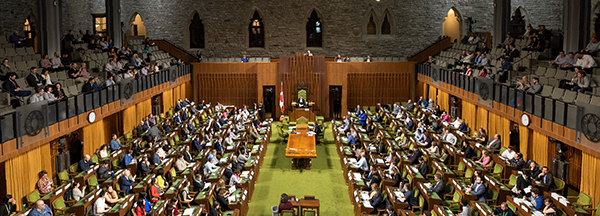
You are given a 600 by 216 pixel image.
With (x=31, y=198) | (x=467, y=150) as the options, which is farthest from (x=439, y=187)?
(x=31, y=198)

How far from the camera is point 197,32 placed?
31469mm

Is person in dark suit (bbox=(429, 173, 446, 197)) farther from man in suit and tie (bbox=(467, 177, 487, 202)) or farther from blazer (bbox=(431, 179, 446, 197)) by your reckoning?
man in suit and tie (bbox=(467, 177, 487, 202))

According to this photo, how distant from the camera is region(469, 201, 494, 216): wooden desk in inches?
431

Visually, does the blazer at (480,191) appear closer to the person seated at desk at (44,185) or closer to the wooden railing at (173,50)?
the person seated at desk at (44,185)

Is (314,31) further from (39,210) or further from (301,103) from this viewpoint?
(39,210)

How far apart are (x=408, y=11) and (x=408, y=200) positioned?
20.4 meters

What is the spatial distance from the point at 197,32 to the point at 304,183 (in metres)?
18.0

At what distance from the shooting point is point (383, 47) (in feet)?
102

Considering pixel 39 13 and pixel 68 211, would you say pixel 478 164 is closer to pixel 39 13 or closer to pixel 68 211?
pixel 68 211

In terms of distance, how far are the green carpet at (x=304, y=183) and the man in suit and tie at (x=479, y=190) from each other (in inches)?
123

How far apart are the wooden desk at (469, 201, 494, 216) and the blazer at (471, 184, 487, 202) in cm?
47

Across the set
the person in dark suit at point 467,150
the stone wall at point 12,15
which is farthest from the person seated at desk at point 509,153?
the stone wall at point 12,15

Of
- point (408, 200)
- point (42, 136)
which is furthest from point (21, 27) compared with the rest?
point (408, 200)

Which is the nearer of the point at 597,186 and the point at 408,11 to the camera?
the point at 597,186
